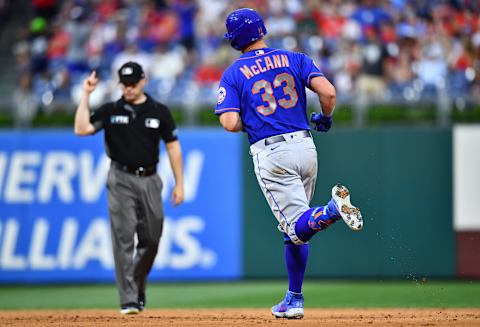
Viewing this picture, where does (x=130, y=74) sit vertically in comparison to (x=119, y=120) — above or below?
above

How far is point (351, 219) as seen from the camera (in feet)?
23.0

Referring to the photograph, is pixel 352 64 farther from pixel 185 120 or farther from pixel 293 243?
pixel 293 243

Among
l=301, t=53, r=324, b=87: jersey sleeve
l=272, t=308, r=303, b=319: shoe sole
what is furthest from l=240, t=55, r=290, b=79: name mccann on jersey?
l=272, t=308, r=303, b=319: shoe sole

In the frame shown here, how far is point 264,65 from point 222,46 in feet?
26.6

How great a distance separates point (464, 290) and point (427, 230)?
1.39 metres

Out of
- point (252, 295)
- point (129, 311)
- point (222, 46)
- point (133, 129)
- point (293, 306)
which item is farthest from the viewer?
point (222, 46)

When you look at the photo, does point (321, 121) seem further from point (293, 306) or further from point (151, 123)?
point (151, 123)

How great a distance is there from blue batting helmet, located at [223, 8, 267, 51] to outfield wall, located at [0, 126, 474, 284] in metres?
5.85

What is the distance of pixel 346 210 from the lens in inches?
277

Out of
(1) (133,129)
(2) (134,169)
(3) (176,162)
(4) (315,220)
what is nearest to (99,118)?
(1) (133,129)

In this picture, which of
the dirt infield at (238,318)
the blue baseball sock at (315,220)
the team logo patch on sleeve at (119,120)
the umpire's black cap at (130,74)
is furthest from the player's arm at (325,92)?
the team logo patch on sleeve at (119,120)

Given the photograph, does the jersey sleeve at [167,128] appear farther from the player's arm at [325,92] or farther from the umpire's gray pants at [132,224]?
the player's arm at [325,92]

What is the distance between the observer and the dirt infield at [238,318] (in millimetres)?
7594

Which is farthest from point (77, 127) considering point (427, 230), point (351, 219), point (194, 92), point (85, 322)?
point (427, 230)
